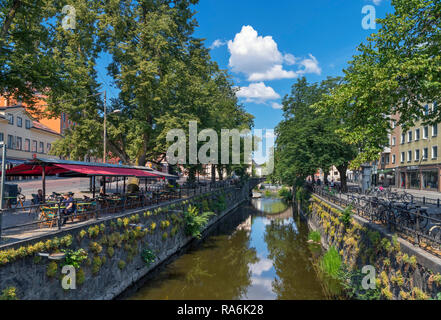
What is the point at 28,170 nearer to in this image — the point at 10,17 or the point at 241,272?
the point at 10,17

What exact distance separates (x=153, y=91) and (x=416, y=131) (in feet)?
127

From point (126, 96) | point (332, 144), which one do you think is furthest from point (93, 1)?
point (332, 144)

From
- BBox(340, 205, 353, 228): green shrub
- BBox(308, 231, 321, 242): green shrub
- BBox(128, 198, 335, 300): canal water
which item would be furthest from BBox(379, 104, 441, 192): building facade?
BBox(128, 198, 335, 300): canal water

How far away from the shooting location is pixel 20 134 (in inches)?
1710

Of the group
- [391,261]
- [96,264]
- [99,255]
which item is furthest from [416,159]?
[96,264]

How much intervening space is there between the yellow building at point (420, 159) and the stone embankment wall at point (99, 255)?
A: 114ft

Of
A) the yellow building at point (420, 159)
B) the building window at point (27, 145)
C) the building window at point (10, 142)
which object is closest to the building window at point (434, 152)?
the yellow building at point (420, 159)

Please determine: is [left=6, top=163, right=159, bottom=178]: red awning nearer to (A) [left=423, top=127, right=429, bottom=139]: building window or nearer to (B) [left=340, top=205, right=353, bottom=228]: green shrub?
(B) [left=340, top=205, right=353, bottom=228]: green shrub

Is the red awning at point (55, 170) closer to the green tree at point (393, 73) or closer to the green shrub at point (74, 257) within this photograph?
the green shrub at point (74, 257)

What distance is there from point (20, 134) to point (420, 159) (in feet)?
198

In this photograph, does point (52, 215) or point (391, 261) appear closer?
point (391, 261)

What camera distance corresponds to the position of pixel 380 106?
9.85 metres

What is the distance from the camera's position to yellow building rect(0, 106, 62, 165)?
3931 centimetres

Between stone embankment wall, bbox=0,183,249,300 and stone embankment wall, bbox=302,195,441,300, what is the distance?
10374 mm
